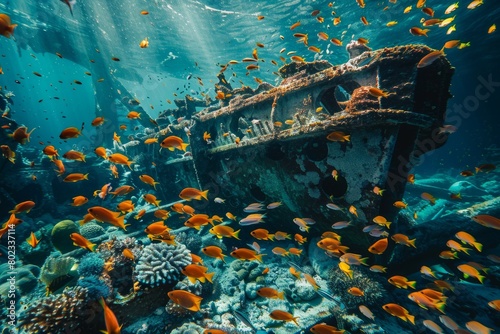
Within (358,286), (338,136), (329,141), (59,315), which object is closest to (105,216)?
(59,315)

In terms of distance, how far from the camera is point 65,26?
75.7 ft

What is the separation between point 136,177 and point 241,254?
12.1m

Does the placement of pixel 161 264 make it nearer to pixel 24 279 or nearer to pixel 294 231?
pixel 294 231

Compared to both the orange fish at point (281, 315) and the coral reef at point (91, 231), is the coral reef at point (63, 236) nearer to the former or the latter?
the coral reef at point (91, 231)

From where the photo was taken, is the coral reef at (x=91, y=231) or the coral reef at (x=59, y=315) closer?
the coral reef at (x=59, y=315)

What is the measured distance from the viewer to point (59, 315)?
425 centimetres

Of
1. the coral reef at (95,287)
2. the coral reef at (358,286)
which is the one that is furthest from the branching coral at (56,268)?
the coral reef at (358,286)

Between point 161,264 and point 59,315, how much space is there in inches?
71.0

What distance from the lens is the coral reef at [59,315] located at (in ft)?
13.5

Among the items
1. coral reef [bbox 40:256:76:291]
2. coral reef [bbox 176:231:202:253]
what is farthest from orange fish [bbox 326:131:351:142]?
coral reef [bbox 40:256:76:291]

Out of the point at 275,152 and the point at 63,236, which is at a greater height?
the point at 275,152

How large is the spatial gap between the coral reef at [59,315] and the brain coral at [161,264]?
1.00 metres

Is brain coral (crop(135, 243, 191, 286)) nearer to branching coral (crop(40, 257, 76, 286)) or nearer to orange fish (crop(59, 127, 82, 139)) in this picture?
orange fish (crop(59, 127, 82, 139))

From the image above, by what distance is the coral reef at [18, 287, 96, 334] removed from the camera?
4113mm
